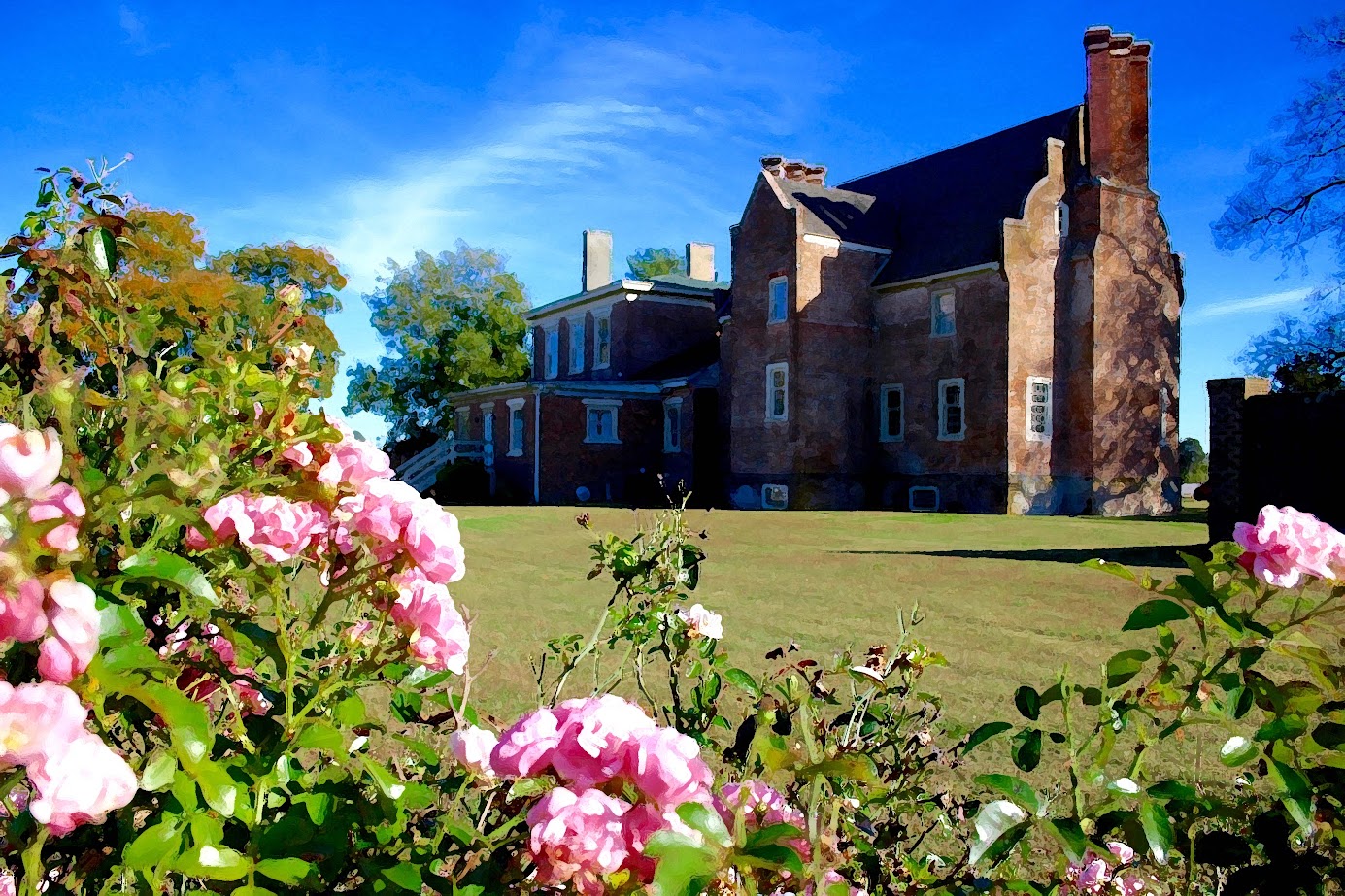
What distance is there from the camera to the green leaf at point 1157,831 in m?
1.50

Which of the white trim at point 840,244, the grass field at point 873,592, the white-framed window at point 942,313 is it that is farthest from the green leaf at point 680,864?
the white trim at point 840,244

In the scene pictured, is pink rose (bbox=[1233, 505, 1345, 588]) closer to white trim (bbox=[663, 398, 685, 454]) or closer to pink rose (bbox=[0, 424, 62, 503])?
pink rose (bbox=[0, 424, 62, 503])

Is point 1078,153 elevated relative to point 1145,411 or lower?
elevated

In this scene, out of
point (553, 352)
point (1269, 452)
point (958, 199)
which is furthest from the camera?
point (553, 352)

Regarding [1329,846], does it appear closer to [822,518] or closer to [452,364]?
[822,518]

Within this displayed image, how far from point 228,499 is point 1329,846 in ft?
7.87

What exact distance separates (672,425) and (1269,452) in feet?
73.8

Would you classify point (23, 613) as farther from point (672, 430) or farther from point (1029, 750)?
point (672, 430)

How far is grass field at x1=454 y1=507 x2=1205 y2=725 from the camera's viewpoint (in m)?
7.32

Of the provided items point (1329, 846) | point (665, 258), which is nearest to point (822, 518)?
point (1329, 846)

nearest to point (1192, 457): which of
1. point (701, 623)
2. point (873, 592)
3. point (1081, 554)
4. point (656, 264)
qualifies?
point (656, 264)

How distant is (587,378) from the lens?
38.8 metres

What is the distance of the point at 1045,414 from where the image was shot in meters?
27.2

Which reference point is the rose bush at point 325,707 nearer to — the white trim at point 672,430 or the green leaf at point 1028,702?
the green leaf at point 1028,702
